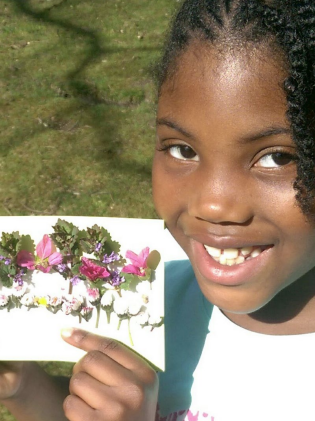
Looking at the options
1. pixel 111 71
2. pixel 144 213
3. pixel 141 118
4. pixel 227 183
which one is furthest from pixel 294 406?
pixel 111 71

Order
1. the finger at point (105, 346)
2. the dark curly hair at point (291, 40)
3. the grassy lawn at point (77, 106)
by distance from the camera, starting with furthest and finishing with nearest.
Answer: the grassy lawn at point (77, 106) → the finger at point (105, 346) → the dark curly hair at point (291, 40)

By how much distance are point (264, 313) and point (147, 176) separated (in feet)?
5.63

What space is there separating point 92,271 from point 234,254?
1.20ft

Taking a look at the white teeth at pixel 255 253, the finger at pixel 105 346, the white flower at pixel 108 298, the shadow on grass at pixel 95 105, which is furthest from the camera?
the shadow on grass at pixel 95 105

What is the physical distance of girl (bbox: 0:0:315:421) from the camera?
2.93ft

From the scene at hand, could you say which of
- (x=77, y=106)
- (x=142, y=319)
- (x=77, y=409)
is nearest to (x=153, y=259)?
(x=142, y=319)

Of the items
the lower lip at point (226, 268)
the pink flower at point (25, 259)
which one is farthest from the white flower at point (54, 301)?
the lower lip at point (226, 268)

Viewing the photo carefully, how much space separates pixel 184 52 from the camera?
100 centimetres

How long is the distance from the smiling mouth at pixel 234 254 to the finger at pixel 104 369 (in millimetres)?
280

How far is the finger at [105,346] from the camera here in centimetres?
111

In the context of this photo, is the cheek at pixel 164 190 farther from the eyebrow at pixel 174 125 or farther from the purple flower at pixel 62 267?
the purple flower at pixel 62 267

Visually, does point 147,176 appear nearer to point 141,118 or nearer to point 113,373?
point 141,118

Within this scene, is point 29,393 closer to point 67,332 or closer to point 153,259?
point 67,332

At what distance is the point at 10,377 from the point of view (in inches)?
49.3
